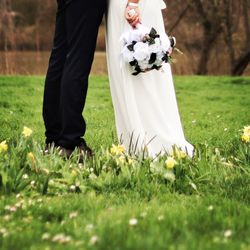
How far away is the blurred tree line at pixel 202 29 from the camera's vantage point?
16.4 metres

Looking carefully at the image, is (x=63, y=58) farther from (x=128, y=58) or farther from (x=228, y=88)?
(x=228, y=88)

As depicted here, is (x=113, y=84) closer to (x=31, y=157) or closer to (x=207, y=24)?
(x=31, y=157)

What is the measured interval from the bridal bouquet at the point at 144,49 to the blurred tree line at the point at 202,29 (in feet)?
38.0

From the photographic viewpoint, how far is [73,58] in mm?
3893

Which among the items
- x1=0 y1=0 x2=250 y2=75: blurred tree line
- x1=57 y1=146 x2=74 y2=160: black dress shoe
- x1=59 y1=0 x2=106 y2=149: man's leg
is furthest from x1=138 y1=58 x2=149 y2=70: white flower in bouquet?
x1=0 y1=0 x2=250 y2=75: blurred tree line

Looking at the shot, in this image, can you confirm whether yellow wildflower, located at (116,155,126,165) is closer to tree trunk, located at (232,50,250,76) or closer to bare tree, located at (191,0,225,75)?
bare tree, located at (191,0,225,75)

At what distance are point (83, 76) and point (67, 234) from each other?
5.24 ft

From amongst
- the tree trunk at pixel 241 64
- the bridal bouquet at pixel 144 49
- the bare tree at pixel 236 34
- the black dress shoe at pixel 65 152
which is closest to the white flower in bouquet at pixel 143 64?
the bridal bouquet at pixel 144 49

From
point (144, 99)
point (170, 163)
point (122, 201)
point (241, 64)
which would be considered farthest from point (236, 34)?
point (122, 201)

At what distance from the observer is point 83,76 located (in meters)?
3.93

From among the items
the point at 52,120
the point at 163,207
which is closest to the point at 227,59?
the point at 52,120

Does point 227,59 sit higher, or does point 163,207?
point 163,207

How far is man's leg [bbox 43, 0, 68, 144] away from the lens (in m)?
4.11

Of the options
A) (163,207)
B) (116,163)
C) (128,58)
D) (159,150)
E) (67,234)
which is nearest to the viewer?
(67,234)
